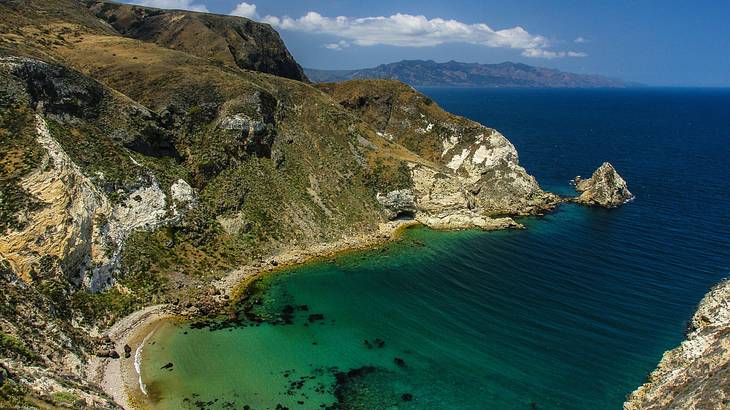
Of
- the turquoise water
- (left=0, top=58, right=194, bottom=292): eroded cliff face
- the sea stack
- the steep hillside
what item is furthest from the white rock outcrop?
the sea stack

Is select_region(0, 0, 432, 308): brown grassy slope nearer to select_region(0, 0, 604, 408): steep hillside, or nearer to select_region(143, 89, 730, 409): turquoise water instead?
select_region(0, 0, 604, 408): steep hillside

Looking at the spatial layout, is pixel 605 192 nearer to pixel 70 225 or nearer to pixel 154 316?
pixel 154 316

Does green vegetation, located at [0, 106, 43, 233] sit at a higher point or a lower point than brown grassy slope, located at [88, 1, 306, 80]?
lower

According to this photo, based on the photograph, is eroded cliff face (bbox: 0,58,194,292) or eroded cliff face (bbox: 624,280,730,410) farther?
eroded cliff face (bbox: 0,58,194,292)

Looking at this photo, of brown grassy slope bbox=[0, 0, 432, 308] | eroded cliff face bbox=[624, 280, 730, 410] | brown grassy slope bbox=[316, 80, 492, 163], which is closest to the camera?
eroded cliff face bbox=[624, 280, 730, 410]

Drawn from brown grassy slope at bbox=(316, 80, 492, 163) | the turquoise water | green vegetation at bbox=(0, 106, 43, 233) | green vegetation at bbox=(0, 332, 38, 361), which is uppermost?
brown grassy slope at bbox=(316, 80, 492, 163)

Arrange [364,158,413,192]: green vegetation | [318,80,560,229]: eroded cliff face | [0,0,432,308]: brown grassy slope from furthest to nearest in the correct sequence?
[364,158,413,192]: green vegetation, [318,80,560,229]: eroded cliff face, [0,0,432,308]: brown grassy slope

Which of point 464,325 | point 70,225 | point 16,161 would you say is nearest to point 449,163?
point 464,325
